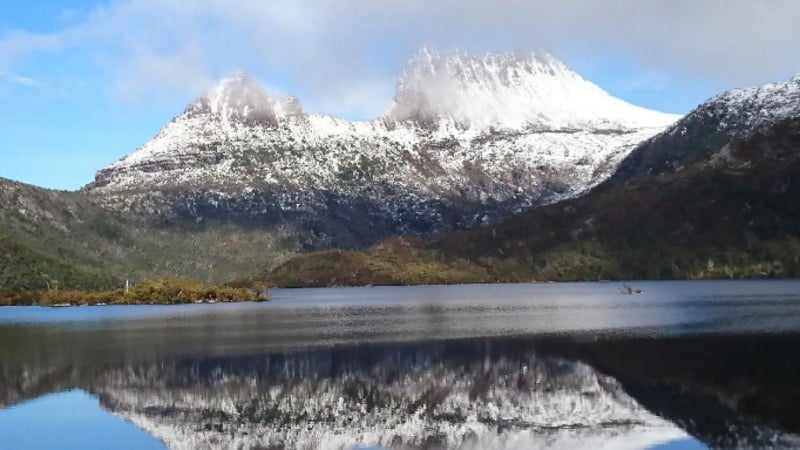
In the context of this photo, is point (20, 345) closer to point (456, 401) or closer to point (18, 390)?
point (18, 390)

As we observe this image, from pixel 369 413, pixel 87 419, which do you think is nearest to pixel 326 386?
pixel 369 413

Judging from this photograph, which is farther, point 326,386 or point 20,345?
point 20,345

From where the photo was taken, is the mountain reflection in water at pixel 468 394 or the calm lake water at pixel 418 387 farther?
the calm lake water at pixel 418 387

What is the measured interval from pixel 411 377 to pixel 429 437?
23175mm

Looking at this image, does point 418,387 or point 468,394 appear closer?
point 468,394

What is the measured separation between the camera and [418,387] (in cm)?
6844

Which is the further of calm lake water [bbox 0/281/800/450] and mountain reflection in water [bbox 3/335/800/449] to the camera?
calm lake water [bbox 0/281/800/450]

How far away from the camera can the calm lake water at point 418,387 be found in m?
51.2

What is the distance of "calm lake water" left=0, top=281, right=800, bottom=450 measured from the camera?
5122cm

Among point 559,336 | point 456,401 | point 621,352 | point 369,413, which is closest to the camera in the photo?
point 369,413

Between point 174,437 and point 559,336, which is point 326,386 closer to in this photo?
point 174,437

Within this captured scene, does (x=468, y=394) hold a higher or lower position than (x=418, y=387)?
lower

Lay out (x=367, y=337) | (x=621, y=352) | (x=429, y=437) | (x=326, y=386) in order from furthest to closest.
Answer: (x=367, y=337)
(x=621, y=352)
(x=326, y=386)
(x=429, y=437)

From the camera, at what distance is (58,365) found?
9025 cm
